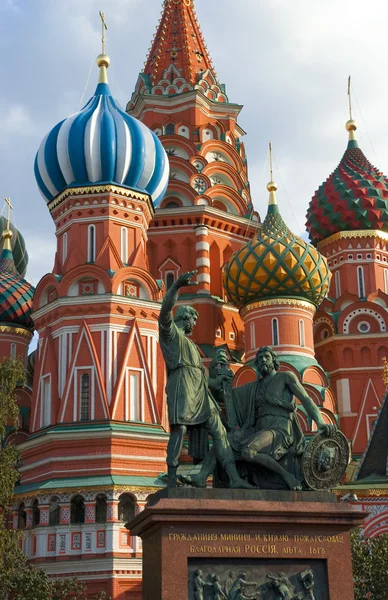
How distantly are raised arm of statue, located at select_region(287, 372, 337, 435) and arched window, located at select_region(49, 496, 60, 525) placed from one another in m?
13.3

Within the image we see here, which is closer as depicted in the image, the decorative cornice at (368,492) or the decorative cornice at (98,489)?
the decorative cornice at (98,489)

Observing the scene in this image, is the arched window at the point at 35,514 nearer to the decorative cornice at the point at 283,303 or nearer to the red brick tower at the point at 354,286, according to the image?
the decorative cornice at the point at 283,303

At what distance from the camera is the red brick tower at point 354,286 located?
3019 cm

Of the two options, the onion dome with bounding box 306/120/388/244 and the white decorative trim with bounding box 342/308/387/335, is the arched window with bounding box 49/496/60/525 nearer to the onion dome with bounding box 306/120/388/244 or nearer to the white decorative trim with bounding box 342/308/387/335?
the white decorative trim with bounding box 342/308/387/335

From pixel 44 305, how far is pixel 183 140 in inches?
389

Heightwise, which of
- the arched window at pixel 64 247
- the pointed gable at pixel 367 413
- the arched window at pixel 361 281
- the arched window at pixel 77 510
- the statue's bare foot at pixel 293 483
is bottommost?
the statue's bare foot at pixel 293 483

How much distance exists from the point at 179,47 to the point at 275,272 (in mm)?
11688

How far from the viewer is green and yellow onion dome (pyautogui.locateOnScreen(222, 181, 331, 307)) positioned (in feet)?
92.2

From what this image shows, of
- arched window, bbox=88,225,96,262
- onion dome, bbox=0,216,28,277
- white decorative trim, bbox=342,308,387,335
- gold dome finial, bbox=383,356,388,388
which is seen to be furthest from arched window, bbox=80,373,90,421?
onion dome, bbox=0,216,28,277

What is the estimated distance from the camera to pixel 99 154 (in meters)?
25.7

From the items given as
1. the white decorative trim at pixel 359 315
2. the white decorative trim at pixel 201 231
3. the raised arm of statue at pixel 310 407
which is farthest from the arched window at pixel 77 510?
the raised arm of statue at pixel 310 407

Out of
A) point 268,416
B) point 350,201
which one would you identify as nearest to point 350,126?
point 350,201

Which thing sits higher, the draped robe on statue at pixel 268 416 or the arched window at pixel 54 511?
the arched window at pixel 54 511

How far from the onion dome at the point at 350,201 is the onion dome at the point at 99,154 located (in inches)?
333
